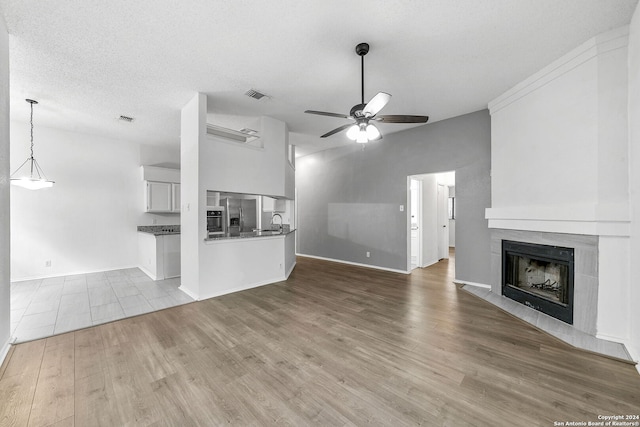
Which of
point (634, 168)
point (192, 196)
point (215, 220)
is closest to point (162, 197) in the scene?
point (215, 220)

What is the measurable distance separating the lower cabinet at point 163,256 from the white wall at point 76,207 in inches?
49.9

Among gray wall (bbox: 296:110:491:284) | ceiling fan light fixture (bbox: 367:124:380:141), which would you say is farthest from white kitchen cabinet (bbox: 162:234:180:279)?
ceiling fan light fixture (bbox: 367:124:380:141)

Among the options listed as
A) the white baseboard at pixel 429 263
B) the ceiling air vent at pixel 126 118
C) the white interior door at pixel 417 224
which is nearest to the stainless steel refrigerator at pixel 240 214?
the ceiling air vent at pixel 126 118

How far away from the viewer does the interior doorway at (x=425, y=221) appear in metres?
5.84

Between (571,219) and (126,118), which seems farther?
(126,118)

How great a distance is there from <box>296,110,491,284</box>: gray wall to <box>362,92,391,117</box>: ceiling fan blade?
2.83 m

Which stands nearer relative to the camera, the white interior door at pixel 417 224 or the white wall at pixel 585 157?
the white wall at pixel 585 157

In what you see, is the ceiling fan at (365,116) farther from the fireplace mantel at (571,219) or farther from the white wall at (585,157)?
the fireplace mantel at (571,219)

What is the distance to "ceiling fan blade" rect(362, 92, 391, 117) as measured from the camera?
7.65ft

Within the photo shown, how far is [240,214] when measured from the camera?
18.1 feet

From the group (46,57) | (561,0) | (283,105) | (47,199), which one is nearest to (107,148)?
(47,199)

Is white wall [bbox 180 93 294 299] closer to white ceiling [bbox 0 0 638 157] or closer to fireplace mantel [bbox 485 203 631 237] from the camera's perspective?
white ceiling [bbox 0 0 638 157]

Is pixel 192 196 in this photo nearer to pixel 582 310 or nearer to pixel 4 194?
pixel 4 194

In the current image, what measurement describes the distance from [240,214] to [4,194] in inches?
137
